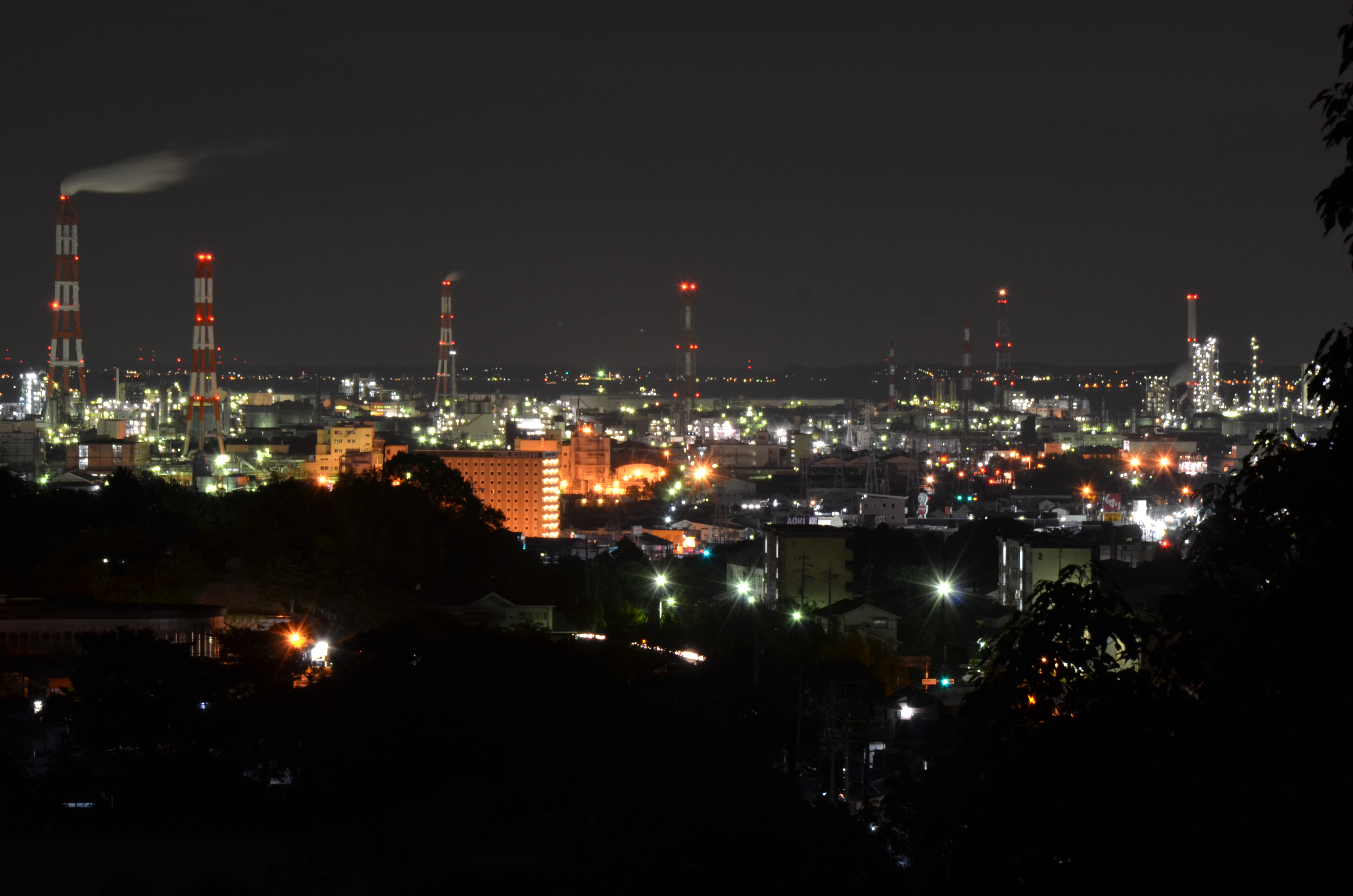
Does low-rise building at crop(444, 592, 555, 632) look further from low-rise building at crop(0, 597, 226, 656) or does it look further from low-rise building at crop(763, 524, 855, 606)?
low-rise building at crop(763, 524, 855, 606)

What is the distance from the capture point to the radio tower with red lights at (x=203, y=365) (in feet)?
66.6

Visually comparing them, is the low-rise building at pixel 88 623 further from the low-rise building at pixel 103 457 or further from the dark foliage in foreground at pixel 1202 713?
the low-rise building at pixel 103 457

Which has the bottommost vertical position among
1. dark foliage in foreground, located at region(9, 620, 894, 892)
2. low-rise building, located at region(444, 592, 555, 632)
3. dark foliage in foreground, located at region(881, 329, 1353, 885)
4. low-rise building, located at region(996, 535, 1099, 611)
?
dark foliage in foreground, located at region(9, 620, 894, 892)

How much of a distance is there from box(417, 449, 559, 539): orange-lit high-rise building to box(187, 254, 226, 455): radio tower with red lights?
3820 millimetres

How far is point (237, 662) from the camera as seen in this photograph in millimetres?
4895

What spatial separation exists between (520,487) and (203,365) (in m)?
5.54

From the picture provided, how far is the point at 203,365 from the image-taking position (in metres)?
21.6

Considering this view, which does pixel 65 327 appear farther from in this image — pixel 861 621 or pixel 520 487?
pixel 861 621

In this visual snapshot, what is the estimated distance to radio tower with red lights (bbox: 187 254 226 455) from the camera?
20.3 m

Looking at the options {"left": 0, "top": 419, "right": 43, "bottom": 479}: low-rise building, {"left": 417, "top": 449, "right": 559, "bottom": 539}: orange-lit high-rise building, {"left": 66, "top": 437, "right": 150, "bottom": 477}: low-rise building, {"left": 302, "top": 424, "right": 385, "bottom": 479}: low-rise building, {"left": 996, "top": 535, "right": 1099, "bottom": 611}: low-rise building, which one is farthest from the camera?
{"left": 302, "top": 424, "right": 385, "bottom": 479}: low-rise building

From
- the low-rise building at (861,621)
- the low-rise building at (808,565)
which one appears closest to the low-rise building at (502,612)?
the low-rise building at (861,621)

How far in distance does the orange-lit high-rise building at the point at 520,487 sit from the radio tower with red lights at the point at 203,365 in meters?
3.82

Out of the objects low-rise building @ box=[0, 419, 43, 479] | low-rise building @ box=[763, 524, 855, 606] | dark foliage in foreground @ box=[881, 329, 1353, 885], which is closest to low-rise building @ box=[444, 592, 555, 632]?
low-rise building @ box=[763, 524, 855, 606]

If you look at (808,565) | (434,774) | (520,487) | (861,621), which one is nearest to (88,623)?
(434,774)
